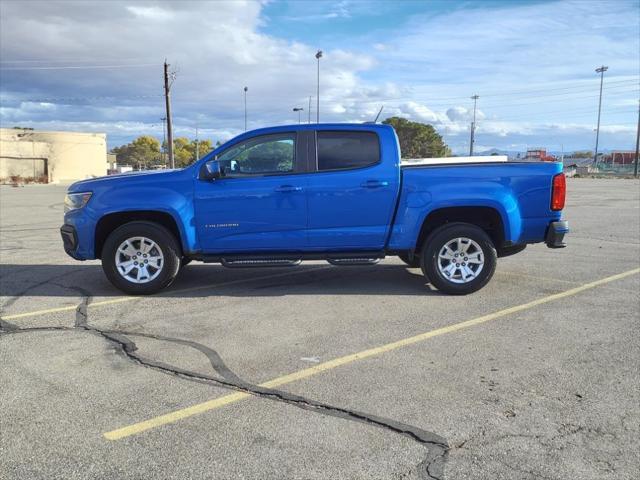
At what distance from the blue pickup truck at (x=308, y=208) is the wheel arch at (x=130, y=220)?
0.02 metres

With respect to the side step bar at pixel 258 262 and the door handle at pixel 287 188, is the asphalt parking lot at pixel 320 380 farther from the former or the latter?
the door handle at pixel 287 188

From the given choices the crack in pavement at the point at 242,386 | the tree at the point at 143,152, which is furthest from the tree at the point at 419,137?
the crack in pavement at the point at 242,386

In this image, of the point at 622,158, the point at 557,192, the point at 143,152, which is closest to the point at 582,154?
the point at 622,158

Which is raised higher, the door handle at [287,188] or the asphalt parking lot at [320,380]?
the door handle at [287,188]

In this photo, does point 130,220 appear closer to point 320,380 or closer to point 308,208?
point 308,208

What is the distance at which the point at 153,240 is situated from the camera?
6.59m

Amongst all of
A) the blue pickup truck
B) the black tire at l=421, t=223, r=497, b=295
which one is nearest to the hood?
the blue pickup truck

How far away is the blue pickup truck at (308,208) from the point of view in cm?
655

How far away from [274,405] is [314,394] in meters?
0.32

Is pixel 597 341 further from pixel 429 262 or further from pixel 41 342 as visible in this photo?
pixel 41 342

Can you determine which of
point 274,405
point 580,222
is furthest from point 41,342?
point 580,222

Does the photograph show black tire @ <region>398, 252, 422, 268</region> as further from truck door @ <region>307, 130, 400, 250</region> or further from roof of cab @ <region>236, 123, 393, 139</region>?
roof of cab @ <region>236, 123, 393, 139</region>

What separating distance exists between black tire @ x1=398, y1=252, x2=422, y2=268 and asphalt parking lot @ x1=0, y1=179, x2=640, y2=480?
380mm

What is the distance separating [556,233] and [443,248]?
134 cm
